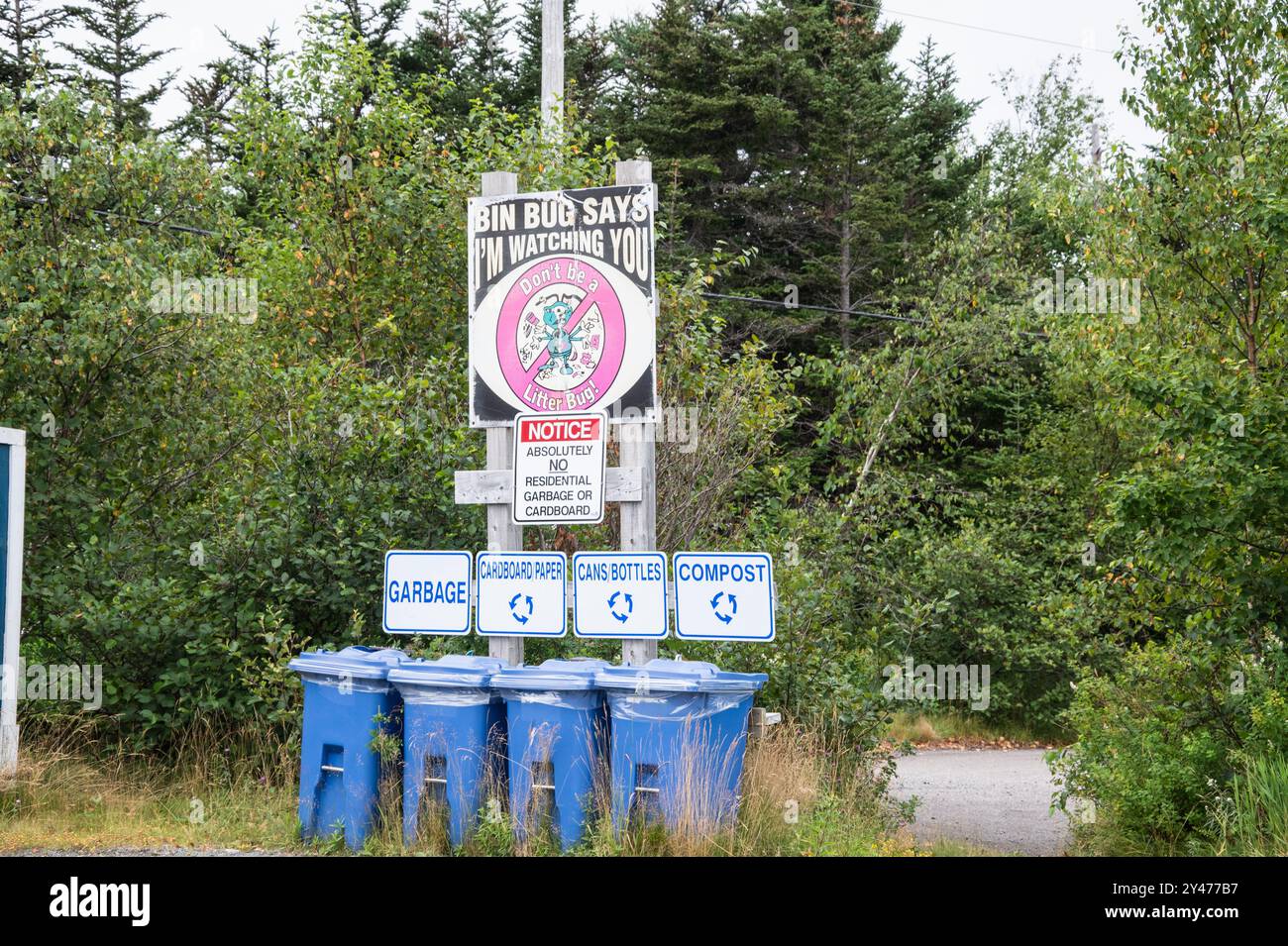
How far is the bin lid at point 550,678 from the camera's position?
6.45 meters

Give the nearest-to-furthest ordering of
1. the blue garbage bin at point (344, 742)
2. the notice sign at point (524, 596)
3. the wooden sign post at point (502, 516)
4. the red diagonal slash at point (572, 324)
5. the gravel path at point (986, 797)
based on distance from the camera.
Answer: the blue garbage bin at point (344, 742), the notice sign at point (524, 596), the wooden sign post at point (502, 516), the red diagonal slash at point (572, 324), the gravel path at point (986, 797)

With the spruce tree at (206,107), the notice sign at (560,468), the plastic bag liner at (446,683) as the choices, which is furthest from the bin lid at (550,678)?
the spruce tree at (206,107)

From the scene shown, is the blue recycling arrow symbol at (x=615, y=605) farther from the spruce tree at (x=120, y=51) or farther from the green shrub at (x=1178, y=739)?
the spruce tree at (x=120, y=51)

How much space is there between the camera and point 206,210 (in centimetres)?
1066

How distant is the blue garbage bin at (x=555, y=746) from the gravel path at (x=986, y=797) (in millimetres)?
4159

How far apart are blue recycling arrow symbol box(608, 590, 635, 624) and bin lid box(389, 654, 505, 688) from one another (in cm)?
68

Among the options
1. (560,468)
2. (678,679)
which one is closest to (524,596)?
(560,468)

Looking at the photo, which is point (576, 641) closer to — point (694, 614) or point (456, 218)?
point (694, 614)

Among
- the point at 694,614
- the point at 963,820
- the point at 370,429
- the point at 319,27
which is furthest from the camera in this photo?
the point at 319,27

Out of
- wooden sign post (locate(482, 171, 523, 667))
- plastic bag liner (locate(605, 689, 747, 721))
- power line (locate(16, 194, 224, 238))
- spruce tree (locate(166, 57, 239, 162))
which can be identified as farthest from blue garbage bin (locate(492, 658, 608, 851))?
spruce tree (locate(166, 57, 239, 162))

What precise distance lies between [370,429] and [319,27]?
19.4 ft

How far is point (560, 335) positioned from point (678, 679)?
2.39 metres

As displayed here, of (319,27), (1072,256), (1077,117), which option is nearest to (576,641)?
(319,27)

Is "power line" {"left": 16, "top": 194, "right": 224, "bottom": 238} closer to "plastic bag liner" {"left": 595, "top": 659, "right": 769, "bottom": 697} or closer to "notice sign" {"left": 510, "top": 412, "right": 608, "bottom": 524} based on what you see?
"notice sign" {"left": 510, "top": 412, "right": 608, "bottom": 524}
